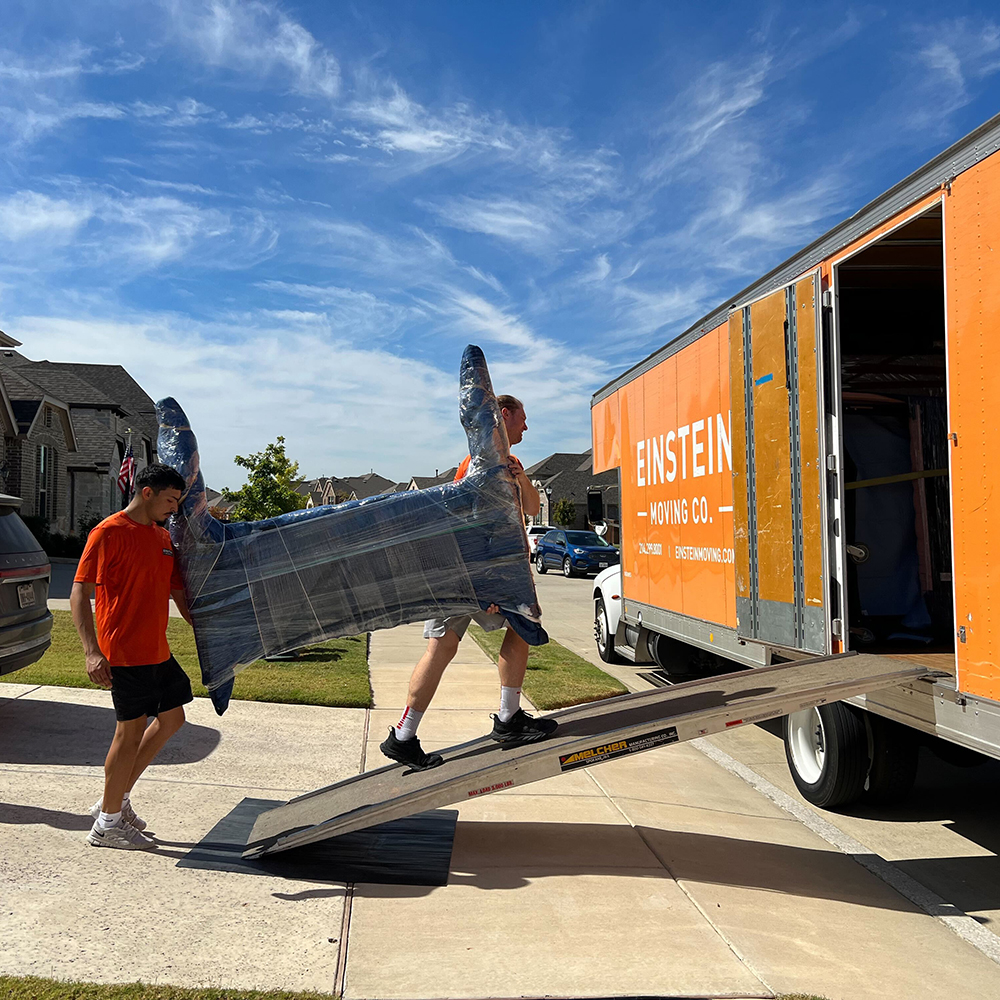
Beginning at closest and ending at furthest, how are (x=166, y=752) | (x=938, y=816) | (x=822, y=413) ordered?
(x=822, y=413), (x=938, y=816), (x=166, y=752)

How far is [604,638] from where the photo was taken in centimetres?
1145

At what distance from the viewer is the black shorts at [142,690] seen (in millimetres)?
3912

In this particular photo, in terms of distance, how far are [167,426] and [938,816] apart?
5084 mm

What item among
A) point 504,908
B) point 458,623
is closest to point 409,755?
point 458,623

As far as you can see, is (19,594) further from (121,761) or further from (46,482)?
(46,482)

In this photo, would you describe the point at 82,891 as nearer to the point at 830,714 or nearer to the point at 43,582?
the point at 43,582

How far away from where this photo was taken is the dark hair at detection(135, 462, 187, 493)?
3.86 meters

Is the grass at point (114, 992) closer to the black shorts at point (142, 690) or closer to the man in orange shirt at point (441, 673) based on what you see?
the black shorts at point (142, 690)

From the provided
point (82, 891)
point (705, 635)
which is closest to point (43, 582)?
point (82, 891)

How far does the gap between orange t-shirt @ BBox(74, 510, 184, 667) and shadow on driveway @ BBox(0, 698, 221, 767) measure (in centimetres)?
200

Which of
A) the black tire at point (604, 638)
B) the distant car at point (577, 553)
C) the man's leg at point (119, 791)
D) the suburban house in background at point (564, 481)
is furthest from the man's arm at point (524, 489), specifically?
the suburban house in background at point (564, 481)

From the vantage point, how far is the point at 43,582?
6230 mm

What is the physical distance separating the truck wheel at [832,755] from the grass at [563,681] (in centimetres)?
262

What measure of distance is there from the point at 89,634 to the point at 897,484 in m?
5.59
